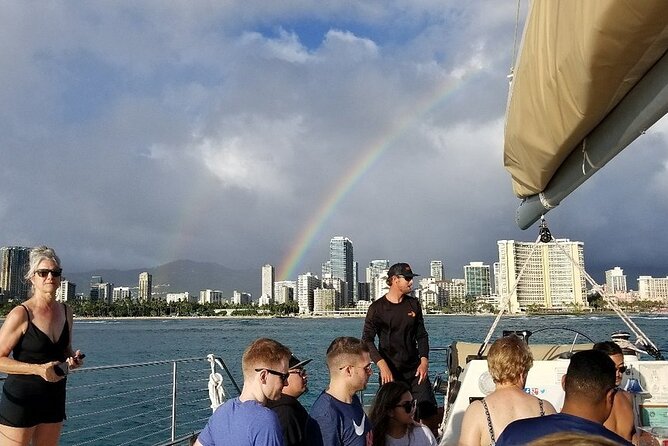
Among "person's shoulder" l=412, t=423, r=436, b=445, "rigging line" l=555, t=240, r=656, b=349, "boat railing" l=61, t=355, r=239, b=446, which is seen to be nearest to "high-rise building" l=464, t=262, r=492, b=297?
"boat railing" l=61, t=355, r=239, b=446

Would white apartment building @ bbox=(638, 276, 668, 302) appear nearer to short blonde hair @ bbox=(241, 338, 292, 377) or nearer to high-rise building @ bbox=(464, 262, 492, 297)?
high-rise building @ bbox=(464, 262, 492, 297)

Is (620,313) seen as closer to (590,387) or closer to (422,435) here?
(422,435)

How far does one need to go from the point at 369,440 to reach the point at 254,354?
2.88 feet

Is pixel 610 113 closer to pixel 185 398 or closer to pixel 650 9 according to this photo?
pixel 650 9

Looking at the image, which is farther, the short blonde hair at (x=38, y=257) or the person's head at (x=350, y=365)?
the short blonde hair at (x=38, y=257)

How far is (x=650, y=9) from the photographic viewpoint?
4.26 feet

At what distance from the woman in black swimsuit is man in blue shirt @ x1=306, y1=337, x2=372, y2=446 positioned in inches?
53.4

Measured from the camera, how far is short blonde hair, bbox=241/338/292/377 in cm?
268

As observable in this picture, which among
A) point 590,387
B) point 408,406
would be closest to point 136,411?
Answer: point 408,406

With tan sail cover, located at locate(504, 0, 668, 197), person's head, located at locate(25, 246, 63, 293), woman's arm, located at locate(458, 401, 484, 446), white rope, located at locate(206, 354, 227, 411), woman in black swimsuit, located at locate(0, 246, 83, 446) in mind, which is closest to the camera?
tan sail cover, located at locate(504, 0, 668, 197)

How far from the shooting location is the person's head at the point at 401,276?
16.6 ft

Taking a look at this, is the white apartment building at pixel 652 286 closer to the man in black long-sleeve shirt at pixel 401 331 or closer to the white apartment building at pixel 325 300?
the white apartment building at pixel 325 300

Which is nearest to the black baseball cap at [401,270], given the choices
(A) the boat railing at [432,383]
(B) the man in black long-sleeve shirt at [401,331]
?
(B) the man in black long-sleeve shirt at [401,331]

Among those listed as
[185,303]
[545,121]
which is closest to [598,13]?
[545,121]
